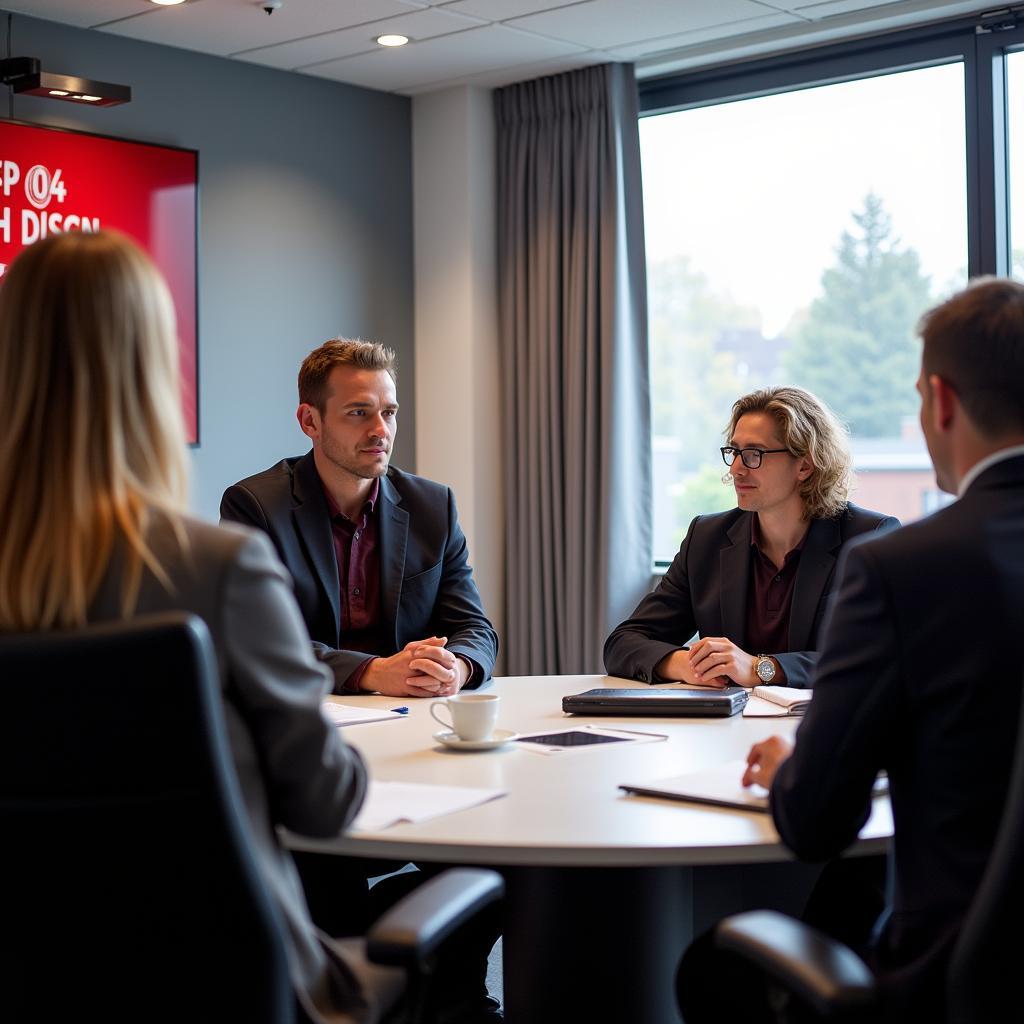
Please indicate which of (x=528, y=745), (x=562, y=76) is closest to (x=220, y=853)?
(x=528, y=745)

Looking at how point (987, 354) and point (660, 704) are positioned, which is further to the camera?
point (660, 704)

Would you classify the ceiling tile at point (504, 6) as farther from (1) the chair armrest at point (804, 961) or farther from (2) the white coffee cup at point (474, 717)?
(1) the chair armrest at point (804, 961)

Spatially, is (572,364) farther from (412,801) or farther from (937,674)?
(937,674)

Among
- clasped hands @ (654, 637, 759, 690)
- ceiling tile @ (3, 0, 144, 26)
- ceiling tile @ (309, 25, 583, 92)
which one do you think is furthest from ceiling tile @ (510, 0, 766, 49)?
clasped hands @ (654, 637, 759, 690)

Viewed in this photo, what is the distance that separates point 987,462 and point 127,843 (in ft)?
3.32

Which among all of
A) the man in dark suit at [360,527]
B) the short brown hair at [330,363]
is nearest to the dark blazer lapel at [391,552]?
the man in dark suit at [360,527]

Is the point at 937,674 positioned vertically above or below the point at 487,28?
below

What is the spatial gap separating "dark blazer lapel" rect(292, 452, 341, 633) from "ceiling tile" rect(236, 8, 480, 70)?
1963 millimetres

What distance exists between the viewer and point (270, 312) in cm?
521

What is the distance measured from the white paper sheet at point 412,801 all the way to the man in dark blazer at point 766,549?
1.09 metres

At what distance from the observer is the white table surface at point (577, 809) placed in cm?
167

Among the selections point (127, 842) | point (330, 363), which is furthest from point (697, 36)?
point (127, 842)

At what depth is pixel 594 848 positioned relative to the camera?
167 cm

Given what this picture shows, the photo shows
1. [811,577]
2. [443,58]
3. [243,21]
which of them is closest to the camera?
[811,577]
